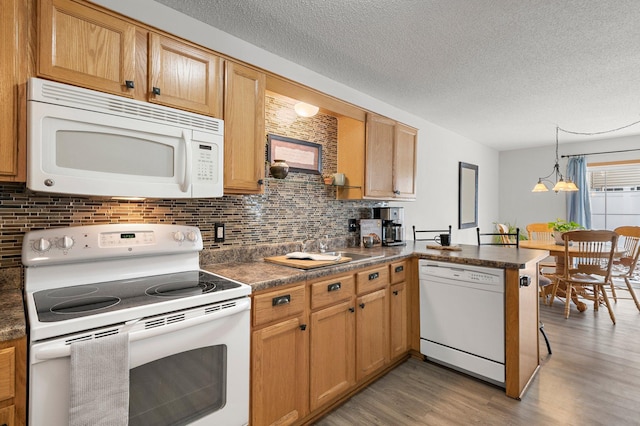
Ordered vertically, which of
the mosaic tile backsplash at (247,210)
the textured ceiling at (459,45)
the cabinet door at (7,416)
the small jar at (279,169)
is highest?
the textured ceiling at (459,45)

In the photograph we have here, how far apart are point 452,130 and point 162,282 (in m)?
4.41

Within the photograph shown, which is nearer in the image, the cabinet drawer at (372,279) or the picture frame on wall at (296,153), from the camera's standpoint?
the cabinet drawer at (372,279)

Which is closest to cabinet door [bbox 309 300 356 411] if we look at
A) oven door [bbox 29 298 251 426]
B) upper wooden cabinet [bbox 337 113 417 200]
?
oven door [bbox 29 298 251 426]

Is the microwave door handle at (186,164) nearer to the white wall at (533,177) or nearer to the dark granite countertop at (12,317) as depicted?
the dark granite countertop at (12,317)

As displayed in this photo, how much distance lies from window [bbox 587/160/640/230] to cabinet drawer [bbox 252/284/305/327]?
19.5 feet

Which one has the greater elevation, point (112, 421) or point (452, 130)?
point (452, 130)

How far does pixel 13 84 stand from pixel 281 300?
1.40 meters

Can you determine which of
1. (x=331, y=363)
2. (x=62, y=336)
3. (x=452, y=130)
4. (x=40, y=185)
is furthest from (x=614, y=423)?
(x=452, y=130)

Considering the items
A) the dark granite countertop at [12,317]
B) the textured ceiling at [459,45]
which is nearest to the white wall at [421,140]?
the textured ceiling at [459,45]

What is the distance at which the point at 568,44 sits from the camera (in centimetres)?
225

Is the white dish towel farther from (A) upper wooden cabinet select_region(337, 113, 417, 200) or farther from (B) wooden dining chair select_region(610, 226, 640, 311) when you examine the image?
(B) wooden dining chair select_region(610, 226, 640, 311)

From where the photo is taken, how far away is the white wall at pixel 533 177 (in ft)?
17.4

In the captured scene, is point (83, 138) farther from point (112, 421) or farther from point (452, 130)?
point (452, 130)

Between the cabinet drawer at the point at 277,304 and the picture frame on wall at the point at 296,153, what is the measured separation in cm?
105
